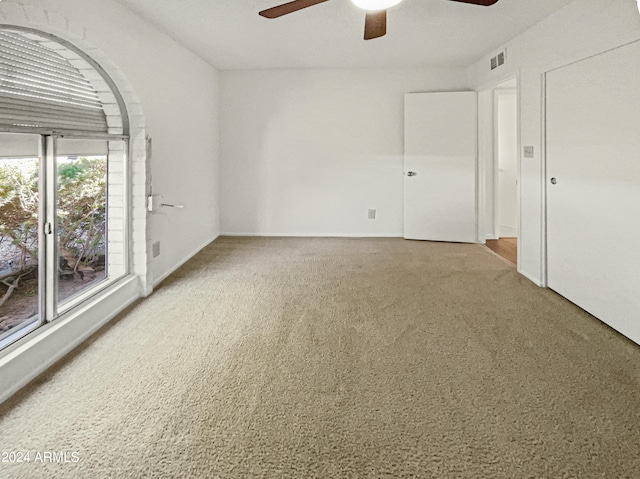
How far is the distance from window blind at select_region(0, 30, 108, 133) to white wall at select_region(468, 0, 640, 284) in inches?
131

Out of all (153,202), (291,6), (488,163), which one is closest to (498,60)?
(488,163)

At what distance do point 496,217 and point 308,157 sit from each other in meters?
2.67

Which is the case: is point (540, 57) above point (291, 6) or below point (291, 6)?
above

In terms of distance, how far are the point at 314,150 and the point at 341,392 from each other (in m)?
4.32

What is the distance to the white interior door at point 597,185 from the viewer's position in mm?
2535

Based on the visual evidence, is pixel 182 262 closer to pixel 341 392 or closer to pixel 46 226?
pixel 46 226

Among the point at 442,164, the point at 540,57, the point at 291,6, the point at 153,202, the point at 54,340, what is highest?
the point at 540,57

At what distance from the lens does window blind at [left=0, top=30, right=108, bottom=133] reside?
2072 mm

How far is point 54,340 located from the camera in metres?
2.32

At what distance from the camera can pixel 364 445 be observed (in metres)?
1.61

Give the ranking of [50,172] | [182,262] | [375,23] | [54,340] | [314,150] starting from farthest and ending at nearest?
[314,150] → [182,262] → [375,23] → [50,172] → [54,340]

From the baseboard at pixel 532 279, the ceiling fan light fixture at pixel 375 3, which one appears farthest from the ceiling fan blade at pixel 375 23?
the baseboard at pixel 532 279

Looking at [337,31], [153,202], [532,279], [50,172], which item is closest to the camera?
[50,172]

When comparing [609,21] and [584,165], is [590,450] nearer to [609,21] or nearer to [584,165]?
[584,165]
